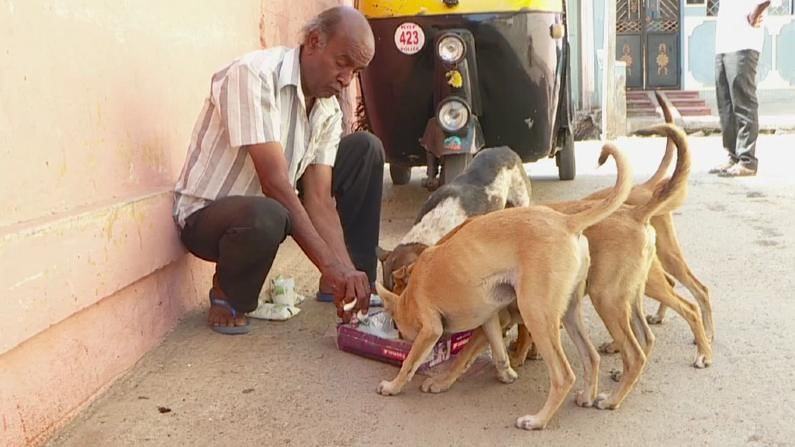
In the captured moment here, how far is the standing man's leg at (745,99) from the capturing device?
7820 mm

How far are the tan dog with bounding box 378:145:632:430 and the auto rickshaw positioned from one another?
2562 mm

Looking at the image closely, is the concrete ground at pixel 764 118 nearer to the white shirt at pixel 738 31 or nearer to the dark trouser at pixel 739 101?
the dark trouser at pixel 739 101

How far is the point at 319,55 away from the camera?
3451mm

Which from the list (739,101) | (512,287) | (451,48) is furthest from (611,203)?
(739,101)

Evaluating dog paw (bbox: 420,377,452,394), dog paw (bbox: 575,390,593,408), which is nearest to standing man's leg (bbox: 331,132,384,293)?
dog paw (bbox: 420,377,452,394)

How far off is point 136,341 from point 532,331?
5.18ft

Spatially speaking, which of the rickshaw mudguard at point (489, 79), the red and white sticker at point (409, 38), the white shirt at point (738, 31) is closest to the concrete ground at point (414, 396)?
the rickshaw mudguard at point (489, 79)

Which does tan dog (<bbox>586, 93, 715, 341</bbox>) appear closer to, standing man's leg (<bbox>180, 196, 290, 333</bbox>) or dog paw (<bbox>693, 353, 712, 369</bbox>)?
dog paw (<bbox>693, 353, 712, 369</bbox>)

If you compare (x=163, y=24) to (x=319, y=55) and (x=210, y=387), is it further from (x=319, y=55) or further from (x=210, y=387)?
(x=210, y=387)

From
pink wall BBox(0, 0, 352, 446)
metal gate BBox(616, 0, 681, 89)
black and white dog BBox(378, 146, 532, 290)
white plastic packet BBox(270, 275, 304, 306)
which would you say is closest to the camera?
pink wall BBox(0, 0, 352, 446)

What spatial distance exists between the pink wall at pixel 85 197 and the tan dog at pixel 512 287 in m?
0.99

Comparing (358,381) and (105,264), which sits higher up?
(105,264)

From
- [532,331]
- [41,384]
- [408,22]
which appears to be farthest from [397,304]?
[408,22]

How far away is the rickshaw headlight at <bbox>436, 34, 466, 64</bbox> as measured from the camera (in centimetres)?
554
